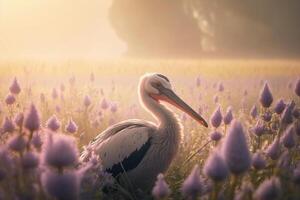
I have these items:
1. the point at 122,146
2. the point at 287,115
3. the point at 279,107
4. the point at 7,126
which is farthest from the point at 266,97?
the point at 7,126

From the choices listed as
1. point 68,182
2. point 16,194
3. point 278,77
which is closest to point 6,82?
point 278,77

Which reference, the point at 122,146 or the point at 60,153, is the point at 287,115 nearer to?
the point at 122,146

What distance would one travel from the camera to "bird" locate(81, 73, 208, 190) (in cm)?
434

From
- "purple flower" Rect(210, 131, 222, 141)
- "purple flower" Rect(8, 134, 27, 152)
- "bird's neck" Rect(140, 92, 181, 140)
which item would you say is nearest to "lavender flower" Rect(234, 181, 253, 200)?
→ "purple flower" Rect(8, 134, 27, 152)

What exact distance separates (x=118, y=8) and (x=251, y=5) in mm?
16817

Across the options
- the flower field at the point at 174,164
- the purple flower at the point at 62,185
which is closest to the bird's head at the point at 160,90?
the flower field at the point at 174,164

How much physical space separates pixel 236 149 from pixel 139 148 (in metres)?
2.13

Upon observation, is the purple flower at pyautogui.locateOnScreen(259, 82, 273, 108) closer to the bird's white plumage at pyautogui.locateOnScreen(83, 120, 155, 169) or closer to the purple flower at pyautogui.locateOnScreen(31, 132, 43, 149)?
the bird's white plumage at pyautogui.locateOnScreen(83, 120, 155, 169)

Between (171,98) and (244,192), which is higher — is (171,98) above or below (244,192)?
above

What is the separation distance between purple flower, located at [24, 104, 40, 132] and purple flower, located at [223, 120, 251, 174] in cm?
123

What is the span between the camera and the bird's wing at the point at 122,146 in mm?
4332

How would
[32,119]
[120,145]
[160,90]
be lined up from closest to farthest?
[32,119]
[120,145]
[160,90]

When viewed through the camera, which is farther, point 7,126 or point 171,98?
point 171,98

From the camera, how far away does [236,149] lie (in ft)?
7.83
